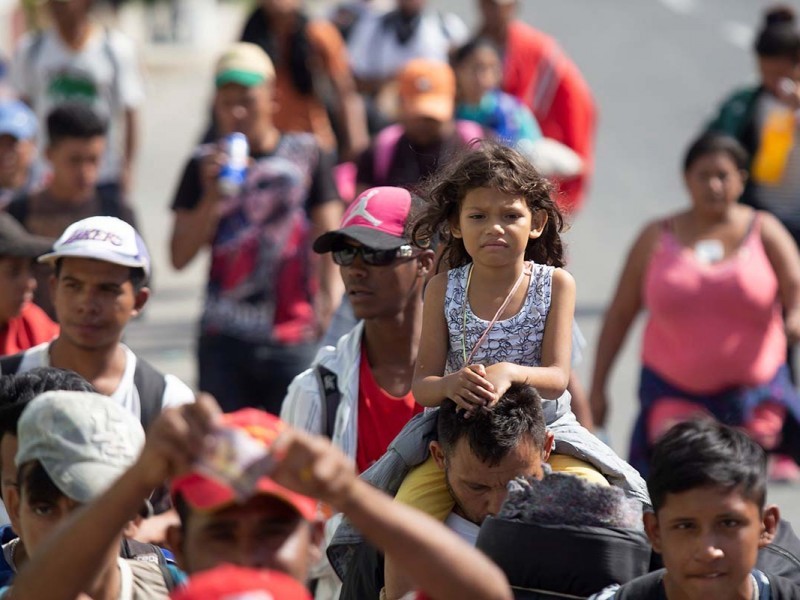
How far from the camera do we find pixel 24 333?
628 centimetres

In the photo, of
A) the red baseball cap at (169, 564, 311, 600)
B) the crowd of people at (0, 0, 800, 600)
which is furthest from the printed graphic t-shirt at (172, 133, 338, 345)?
the red baseball cap at (169, 564, 311, 600)

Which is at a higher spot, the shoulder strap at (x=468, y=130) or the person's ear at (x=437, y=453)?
the shoulder strap at (x=468, y=130)

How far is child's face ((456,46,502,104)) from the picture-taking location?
10.3m

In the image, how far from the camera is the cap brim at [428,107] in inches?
349

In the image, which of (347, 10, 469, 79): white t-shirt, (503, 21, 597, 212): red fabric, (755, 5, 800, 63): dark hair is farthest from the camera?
(347, 10, 469, 79): white t-shirt

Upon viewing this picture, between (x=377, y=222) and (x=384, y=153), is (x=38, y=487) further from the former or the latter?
(x=384, y=153)

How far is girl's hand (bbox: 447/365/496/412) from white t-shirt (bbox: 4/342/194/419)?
1120 millimetres

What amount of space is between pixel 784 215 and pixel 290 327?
2.79 meters

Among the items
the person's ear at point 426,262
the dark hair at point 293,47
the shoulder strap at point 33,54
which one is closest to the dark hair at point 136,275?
the person's ear at point 426,262

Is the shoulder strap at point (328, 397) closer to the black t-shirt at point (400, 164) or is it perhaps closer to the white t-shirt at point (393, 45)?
the black t-shirt at point (400, 164)

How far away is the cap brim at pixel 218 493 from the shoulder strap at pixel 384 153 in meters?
5.45

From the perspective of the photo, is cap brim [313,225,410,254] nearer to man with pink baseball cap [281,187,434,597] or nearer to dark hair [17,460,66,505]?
man with pink baseball cap [281,187,434,597]

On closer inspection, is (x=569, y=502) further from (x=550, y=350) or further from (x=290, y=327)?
(x=290, y=327)

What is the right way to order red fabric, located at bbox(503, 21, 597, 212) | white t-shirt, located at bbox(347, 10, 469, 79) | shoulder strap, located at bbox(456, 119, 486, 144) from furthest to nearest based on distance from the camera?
1. white t-shirt, located at bbox(347, 10, 469, 79)
2. red fabric, located at bbox(503, 21, 597, 212)
3. shoulder strap, located at bbox(456, 119, 486, 144)
